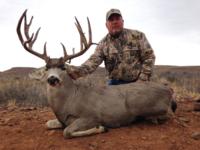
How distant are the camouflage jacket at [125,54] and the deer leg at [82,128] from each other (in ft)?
5.35

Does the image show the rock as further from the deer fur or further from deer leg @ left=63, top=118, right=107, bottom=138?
deer leg @ left=63, top=118, right=107, bottom=138

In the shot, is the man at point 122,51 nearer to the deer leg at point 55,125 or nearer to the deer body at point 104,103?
the deer body at point 104,103

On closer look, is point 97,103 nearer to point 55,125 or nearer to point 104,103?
point 104,103

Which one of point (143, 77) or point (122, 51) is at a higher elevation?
point (122, 51)

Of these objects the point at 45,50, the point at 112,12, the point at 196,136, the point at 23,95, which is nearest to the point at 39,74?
the point at 45,50

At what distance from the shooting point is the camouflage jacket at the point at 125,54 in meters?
8.11

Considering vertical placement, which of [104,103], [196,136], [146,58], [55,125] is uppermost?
[146,58]

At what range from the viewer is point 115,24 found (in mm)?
8172

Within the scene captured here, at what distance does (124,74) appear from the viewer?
8242 mm

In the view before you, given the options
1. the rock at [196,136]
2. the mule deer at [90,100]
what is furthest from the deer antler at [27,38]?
the rock at [196,136]

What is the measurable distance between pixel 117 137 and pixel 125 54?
6.96 feet

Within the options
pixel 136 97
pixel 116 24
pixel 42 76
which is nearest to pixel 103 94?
pixel 136 97

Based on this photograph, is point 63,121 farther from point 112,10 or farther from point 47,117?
point 112,10

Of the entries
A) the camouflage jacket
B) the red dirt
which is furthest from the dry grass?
the red dirt
